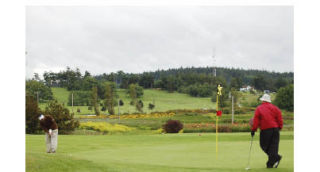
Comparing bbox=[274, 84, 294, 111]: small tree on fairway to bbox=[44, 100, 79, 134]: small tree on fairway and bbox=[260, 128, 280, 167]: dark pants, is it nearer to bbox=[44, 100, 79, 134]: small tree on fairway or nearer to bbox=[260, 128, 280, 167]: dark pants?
bbox=[44, 100, 79, 134]: small tree on fairway

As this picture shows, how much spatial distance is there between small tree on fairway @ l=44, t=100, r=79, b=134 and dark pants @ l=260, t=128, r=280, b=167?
15534mm

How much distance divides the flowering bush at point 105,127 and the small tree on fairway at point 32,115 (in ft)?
10.4

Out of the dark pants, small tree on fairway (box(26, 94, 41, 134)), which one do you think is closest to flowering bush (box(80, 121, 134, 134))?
small tree on fairway (box(26, 94, 41, 134))

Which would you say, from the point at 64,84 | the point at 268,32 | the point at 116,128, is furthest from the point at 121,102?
the point at 268,32

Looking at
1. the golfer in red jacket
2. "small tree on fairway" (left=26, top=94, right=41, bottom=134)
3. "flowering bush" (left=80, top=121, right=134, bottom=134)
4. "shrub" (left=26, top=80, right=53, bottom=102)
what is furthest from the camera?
"flowering bush" (left=80, top=121, right=134, bottom=134)

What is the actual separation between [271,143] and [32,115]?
51.8 feet

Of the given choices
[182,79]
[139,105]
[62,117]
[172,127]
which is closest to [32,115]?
[62,117]

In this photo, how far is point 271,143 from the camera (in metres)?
9.05

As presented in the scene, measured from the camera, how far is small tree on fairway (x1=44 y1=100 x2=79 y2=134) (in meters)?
22.3

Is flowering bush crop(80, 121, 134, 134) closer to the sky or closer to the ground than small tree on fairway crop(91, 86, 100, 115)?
closer to the ground

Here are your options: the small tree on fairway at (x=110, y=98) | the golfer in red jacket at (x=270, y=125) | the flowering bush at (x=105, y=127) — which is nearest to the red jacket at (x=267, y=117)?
the golfer in red jacket at (x=270, y=125)

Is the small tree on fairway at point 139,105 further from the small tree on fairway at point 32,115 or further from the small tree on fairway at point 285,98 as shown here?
the small tree on fairway at point 285,98

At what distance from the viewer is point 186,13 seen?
2247 cm
